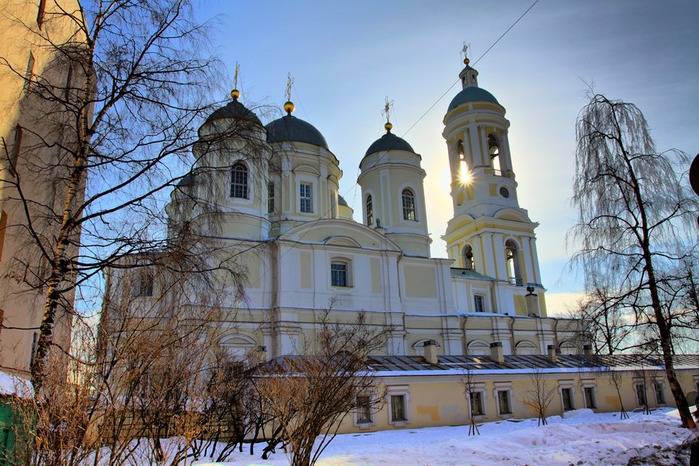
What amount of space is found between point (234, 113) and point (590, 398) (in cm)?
2062

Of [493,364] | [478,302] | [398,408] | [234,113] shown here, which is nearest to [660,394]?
[493,364]

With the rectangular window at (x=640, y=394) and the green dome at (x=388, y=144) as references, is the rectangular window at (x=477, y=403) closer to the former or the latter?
the rectangular window at (x=640, y=394)

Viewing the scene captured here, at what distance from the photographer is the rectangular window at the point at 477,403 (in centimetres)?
2050

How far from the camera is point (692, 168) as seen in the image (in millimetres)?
3113

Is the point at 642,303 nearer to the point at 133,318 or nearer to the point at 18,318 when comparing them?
the point at 133,318

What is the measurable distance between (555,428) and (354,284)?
46.9ft

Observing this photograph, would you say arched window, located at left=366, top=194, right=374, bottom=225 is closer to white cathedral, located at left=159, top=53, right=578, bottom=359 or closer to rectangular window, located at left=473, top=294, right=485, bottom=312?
white cathedral, located at left=159, top=53, right=578, bottom=359

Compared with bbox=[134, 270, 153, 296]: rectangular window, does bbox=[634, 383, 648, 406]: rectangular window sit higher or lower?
lower

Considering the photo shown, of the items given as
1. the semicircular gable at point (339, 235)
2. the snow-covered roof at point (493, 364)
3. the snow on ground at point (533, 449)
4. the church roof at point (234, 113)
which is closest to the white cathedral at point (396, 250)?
the semicircular gable at point (339, 235)

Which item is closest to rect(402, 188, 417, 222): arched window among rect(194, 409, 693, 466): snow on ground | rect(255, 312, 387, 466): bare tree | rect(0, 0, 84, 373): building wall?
rect(194, 409, 693, 466): snow on ground

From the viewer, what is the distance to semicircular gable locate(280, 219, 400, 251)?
26.8 meters

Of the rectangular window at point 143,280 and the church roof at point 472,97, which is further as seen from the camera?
the church roof at point 472,97

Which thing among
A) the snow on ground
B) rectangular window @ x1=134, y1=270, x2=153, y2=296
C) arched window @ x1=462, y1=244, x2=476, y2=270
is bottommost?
the snow on ground

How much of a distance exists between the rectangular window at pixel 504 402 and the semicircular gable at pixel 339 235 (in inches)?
385
